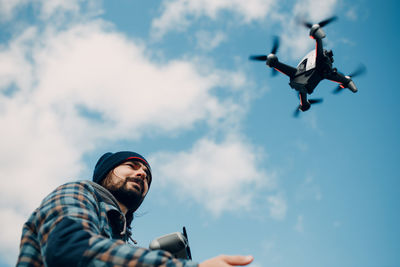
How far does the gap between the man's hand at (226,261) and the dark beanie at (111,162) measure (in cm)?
253

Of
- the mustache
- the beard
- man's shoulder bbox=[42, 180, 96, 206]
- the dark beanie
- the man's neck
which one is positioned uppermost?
the dark beanie

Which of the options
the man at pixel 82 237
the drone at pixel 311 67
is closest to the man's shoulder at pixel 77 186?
the man at pixel 82 237

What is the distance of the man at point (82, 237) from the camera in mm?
1645

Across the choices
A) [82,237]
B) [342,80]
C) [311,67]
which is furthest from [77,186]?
[342,80]

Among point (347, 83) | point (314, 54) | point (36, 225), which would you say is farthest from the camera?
point (347, 83)

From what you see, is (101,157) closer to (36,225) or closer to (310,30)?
(36,225)

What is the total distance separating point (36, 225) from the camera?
6.84ft

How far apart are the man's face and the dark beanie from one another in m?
0.10

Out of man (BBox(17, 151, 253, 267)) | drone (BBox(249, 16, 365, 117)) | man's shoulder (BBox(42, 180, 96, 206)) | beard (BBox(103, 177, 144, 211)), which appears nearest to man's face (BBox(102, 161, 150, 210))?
beard (BBox(103, 177, 144, 211))

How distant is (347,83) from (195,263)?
85.9 feet

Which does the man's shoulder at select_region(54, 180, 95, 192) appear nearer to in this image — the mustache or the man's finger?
Result: the mustache

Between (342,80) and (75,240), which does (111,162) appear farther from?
(342,80)

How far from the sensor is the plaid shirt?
1643 millimetres

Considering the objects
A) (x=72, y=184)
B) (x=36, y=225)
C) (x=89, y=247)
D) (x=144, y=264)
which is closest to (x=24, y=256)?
(x=36, y=225)
